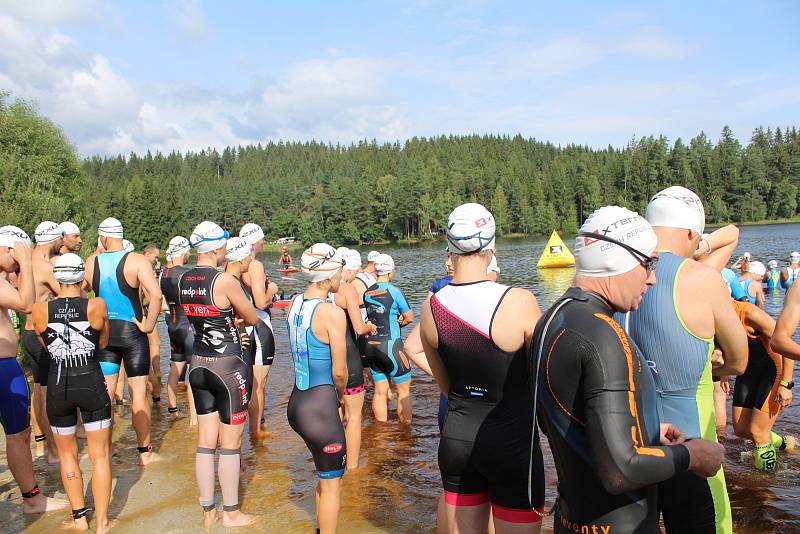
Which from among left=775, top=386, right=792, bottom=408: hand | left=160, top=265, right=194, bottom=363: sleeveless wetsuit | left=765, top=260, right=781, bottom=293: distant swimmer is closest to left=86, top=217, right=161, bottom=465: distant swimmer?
left=160, top=265, right=194, bottom=363: sleeveless wetsuit

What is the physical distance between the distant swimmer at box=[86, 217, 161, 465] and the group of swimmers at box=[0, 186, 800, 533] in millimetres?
18

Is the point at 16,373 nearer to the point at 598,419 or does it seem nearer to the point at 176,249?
the point at 176,249

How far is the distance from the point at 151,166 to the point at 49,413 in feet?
606

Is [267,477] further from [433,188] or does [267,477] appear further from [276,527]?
[433,188]

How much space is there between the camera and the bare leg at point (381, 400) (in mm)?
7621

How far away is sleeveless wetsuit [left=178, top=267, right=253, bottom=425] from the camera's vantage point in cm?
480

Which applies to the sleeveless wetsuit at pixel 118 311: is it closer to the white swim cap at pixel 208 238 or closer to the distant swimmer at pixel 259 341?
the distant swimmer at pixel 259 341

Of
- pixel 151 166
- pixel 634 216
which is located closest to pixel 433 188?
pixel 151 166

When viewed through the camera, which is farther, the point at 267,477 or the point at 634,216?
the point at 267,477

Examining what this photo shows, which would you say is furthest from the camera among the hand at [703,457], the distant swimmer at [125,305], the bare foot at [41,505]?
the distant swimmer at [125,305]

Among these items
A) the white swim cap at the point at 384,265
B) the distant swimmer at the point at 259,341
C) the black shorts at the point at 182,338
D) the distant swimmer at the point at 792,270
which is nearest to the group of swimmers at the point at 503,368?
the distant swimmer at the point at 259,341

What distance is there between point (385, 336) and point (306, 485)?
218 centimetres

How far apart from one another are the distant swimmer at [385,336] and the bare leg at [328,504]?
3.20m

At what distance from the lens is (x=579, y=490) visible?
219cm
